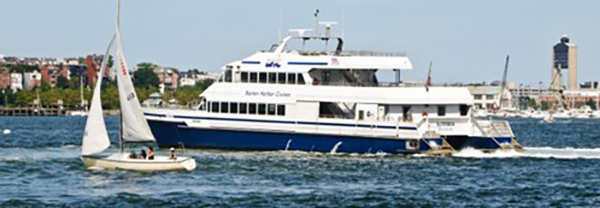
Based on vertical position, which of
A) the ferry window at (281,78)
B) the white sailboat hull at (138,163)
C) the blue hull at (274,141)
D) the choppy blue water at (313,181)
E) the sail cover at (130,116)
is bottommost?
the choppy blue water at (313,181)

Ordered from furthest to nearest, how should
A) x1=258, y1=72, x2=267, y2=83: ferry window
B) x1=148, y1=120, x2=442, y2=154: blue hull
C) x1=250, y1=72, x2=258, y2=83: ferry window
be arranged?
1. x1=250, y1=72, x2=258, y2=83: ferry window
2. x1=258, y1=72, x2=267, y2=83: ferry window
3. x1=148, y1=120, x2=442, y2=154: blue hull

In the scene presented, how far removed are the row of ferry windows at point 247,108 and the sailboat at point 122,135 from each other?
8.82 metres

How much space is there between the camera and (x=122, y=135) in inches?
2093

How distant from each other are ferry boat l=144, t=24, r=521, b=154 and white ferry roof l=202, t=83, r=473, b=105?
0.16ft

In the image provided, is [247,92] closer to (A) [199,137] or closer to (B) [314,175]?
(A) [199,137]

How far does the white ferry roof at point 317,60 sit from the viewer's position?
6231cm

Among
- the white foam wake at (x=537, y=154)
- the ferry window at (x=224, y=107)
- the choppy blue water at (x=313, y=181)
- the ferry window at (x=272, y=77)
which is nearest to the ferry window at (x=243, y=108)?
the ferry window at (x=224, y=107)

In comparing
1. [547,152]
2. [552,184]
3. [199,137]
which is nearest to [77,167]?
[199,137]

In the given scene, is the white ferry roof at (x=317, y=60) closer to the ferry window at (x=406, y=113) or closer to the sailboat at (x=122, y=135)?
the ferry window at (x=406, y=113)

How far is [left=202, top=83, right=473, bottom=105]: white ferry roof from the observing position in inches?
2400

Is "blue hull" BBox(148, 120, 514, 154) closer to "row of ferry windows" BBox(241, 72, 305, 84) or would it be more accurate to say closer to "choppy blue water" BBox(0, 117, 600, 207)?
"choppy blue water" BBox(0, 117, 600, 207)

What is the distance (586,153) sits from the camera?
64000mm

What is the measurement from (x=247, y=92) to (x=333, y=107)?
423 cm

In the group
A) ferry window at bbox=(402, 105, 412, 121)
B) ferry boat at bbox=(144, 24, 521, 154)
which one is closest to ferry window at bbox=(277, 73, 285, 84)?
ferry boat at bbox=(144, 24, 521, 154)
